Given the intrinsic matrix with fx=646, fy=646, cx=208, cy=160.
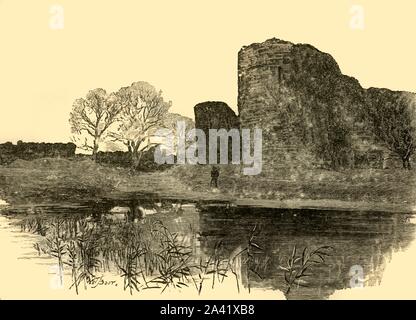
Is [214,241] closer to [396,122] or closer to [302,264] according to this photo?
[302,264]

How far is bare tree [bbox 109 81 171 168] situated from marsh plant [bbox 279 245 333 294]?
3.28 meters

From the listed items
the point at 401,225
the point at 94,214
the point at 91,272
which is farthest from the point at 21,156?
the point at 401,225

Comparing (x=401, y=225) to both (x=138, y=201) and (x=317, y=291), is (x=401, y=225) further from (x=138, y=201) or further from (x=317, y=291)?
(x=138, y=201)

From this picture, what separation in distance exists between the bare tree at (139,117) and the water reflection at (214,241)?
1162 millimetres

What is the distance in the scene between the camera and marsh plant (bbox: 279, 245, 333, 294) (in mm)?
10258

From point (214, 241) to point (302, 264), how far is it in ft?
4.88

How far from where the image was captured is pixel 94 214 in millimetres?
10977

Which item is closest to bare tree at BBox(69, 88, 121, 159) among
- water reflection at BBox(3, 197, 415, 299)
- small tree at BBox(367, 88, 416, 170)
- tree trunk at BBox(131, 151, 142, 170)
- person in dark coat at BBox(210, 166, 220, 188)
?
tree trunk at BBox(131, 151, 142, 170)

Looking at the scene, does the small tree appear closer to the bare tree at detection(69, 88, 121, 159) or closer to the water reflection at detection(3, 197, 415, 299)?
the water reflection at detection(3, 197, 415, 299)

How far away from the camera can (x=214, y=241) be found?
35.2 ft

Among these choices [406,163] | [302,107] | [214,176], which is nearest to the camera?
[214,176]

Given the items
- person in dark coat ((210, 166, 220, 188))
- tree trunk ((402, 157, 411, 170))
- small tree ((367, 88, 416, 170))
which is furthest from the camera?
small tree ((367, 88, 416, 170))

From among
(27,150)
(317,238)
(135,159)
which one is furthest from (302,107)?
(27,150)

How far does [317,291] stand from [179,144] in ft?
12.2
